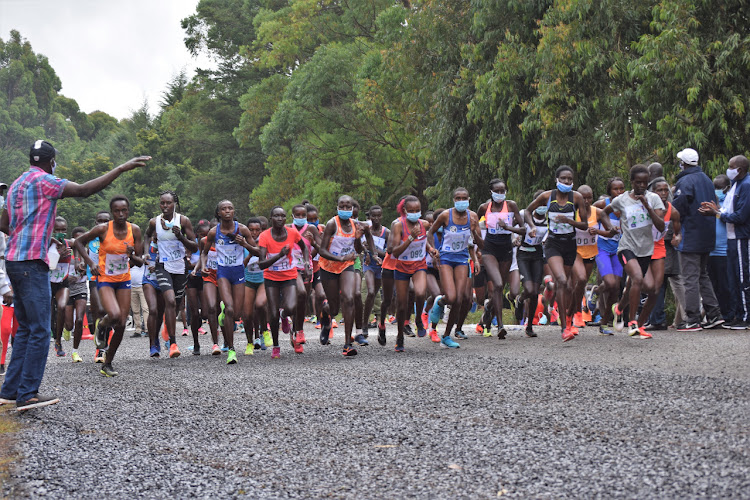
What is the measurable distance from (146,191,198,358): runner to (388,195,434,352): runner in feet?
8.94

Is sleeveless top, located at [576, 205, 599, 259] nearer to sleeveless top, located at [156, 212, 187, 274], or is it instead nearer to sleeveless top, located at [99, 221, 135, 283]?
sleeveless top, located at [156, 212, 187, 274]

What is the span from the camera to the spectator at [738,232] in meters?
12.0

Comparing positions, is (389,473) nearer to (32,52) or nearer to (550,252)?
(550,252)

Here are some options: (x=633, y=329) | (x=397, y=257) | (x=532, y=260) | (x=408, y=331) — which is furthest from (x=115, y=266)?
(x=633, y=329)

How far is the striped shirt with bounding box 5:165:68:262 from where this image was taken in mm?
7551

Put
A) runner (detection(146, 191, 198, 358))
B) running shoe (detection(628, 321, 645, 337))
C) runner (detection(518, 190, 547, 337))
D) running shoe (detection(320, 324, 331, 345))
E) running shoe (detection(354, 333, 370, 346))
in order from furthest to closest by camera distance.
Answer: running shoe (detection(320, 324, 331, 345))
running shoe (detection(354, 333, 370, 346))
runner (detection(518, 190, 547, 337))
runner (detection(146, 191, 198, 358))
running shoe (detection(628, 321, 645, 337))

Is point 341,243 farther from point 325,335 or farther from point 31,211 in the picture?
point 31,211

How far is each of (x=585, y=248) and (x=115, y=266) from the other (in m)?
6.24

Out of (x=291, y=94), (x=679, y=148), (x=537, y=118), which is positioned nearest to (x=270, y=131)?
(x=291, y=94)

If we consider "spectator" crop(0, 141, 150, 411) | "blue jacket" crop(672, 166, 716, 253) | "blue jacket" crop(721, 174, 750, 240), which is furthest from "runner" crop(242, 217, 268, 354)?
"blue jacket" crop(721, 174, 750, 240)

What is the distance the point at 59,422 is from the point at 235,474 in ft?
8.10

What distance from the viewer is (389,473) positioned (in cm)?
507

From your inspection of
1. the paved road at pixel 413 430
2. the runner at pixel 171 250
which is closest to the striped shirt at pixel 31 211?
the paved road at pixel 413 430

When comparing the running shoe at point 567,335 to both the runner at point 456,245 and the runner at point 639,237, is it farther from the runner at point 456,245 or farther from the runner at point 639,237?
the runner at point 456,245
